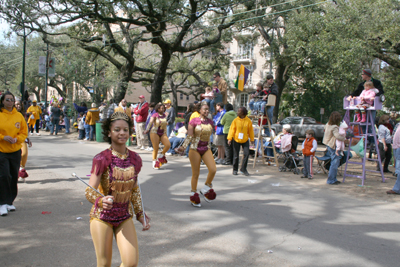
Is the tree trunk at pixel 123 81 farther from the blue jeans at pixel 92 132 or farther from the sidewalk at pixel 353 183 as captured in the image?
the sidewalk at pixel 353 183

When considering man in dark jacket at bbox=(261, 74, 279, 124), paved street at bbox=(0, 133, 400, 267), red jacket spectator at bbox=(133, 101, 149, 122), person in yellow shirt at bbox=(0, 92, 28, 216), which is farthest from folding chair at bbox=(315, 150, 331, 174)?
person in yellow shirt at bbox=(0, 92, 28, 216)

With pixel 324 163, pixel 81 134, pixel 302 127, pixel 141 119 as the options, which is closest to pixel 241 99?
pixel 302 127

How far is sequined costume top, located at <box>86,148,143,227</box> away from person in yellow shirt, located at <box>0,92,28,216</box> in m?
3.32

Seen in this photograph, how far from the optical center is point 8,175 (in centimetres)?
566

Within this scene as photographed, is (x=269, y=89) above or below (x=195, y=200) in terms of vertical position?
above

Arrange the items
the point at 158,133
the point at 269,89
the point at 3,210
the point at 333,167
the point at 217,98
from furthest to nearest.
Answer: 1. the point at 217,98
2. the point at 269,89
3. the point at 158,133
4. the point at 333,167
5. the point at 3,210

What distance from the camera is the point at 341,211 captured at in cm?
646

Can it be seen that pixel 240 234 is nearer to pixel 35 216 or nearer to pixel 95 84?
pixel 35 216

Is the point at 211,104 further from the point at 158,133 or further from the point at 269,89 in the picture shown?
the point at 158,133

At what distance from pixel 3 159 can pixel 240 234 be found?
4.02m

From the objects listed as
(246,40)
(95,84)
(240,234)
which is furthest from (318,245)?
(246,40)

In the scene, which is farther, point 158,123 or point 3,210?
point 158,123

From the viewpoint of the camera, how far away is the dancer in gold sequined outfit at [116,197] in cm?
291

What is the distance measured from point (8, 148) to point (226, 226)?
12.5ft
